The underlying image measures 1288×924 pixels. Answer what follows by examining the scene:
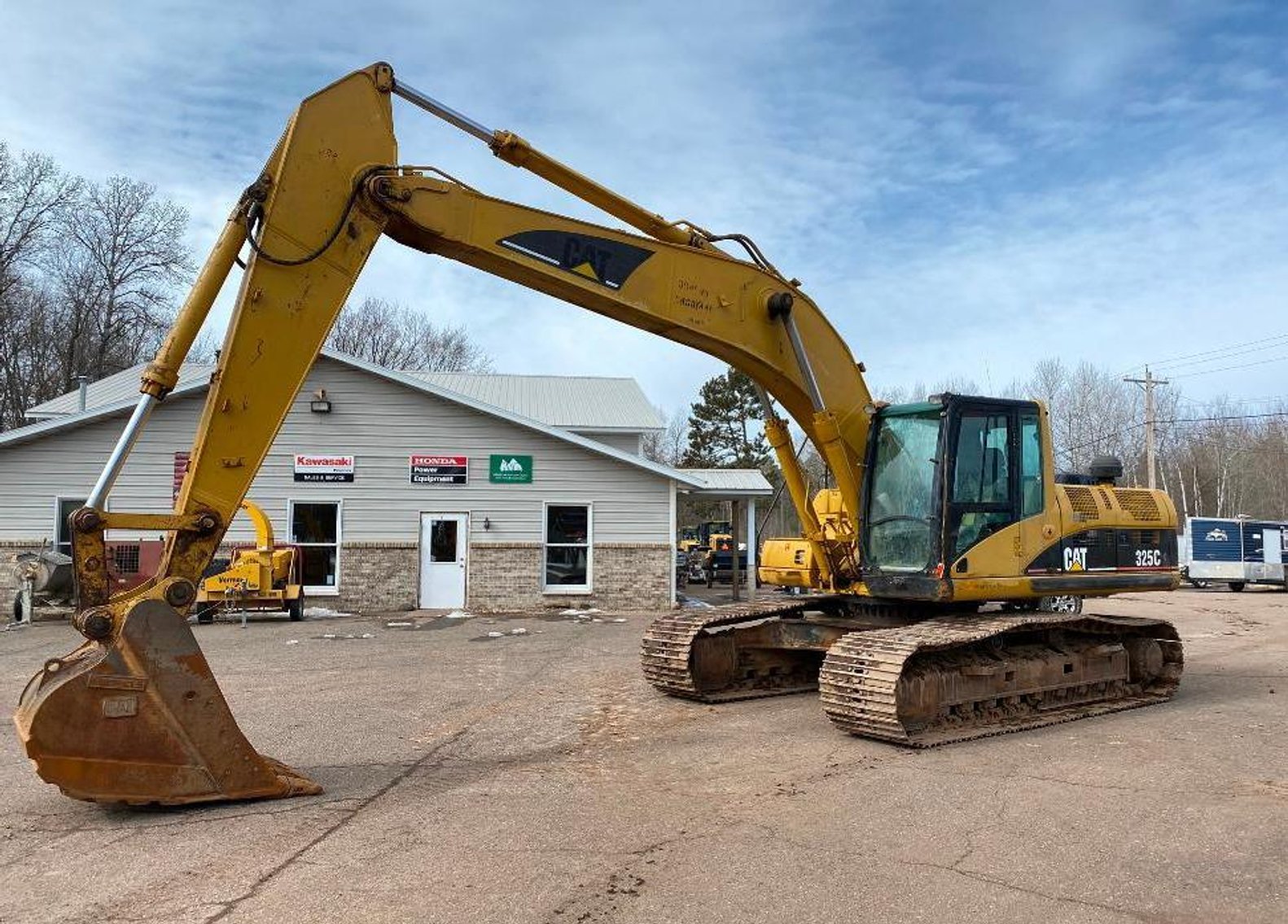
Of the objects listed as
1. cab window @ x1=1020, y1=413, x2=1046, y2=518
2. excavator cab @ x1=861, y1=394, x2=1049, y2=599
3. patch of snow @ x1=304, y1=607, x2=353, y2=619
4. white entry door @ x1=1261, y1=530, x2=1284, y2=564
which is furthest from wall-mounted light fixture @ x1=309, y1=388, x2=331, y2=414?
white entry door @ x1=1261, y1=530, x2=1284, y2=564

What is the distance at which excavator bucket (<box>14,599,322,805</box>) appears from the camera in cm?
512

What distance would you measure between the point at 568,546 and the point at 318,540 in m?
4.88

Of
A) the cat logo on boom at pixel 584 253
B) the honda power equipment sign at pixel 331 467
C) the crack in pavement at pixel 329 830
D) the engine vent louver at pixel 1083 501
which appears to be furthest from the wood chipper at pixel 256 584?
the engine vent louver at pixel 1083 501

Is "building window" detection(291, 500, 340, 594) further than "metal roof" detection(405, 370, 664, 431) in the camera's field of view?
No

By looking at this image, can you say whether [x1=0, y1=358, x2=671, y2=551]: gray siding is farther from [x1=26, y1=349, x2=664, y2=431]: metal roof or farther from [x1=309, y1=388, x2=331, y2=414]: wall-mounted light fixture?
[x1=26, y1=349, x2=664, y2=431]: metal roof

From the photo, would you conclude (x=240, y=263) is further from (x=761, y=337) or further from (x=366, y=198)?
(x=761, y=337)

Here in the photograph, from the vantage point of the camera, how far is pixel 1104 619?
9.45m

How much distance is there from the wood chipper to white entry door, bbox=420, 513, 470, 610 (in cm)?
248

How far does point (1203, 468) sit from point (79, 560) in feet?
218

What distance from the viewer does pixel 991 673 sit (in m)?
8.11

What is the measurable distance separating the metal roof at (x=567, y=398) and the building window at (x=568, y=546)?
5730 millimetres

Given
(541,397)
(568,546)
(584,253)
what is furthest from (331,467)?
(584,253)

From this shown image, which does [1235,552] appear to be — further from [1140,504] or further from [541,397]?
Answer: [1140,504]

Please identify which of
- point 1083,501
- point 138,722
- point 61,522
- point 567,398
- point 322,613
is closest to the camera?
point 138,722
